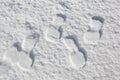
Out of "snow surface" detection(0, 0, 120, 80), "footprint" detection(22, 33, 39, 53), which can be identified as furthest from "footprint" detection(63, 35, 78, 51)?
"footprint" detection(22, 33, 39, 53)

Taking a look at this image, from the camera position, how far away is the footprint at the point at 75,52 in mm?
1009

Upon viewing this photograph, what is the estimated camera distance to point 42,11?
1.08m

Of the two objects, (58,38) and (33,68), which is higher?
(58,38)

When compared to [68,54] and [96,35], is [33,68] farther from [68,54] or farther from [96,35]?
[96,35]

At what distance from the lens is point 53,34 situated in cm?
104

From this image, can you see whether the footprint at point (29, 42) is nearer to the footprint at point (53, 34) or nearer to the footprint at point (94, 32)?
the footprint at point (53, 34)

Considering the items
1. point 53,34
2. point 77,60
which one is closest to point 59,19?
point 53,34

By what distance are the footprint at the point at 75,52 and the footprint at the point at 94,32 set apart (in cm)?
4

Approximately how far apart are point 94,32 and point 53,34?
14 centimetres

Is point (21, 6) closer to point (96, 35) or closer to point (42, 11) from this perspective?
point (42, 11)

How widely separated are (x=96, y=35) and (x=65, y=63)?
15 centimetres

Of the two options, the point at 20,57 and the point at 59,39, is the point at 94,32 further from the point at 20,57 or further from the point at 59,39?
the point at 20,57

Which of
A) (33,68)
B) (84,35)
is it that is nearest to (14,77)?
(33,68)

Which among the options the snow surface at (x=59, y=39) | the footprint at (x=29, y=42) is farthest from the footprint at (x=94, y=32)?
the footprint at (x=29, y=42)
